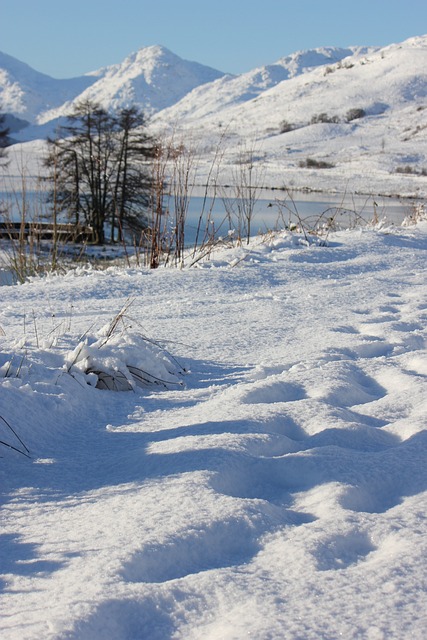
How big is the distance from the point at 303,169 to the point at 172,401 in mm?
31502

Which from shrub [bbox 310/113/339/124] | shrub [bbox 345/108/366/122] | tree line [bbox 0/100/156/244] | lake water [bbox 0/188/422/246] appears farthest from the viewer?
shrub [bbox 345/108/366/122]

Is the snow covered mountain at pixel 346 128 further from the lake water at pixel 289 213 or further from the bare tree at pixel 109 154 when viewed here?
the lake water at pixel 289 213

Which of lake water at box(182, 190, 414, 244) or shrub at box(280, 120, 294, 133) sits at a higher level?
shrub at box(280, 120, 294, 133)

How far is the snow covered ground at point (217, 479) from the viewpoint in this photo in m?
1.00

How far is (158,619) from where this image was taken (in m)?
0.98

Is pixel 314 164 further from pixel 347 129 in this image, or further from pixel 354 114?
pixel 354 114

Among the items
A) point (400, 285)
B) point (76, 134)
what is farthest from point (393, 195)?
point (400, 285)

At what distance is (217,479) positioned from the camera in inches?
57.5

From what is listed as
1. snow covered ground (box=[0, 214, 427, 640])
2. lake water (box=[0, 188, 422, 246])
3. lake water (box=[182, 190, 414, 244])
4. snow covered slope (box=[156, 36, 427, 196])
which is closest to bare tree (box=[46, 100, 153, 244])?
lake water (box=[0, 188, 422, 246])

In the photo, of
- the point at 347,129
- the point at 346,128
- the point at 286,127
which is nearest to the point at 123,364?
the point at 347,129

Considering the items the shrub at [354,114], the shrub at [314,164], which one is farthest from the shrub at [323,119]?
the shrub at [314,164]

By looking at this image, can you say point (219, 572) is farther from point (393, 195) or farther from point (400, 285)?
point (393, 195)

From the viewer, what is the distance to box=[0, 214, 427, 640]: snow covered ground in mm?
998

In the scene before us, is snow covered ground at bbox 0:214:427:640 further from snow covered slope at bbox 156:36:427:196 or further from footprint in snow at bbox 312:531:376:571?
snow covered slope at bbox 156:36:427:196
